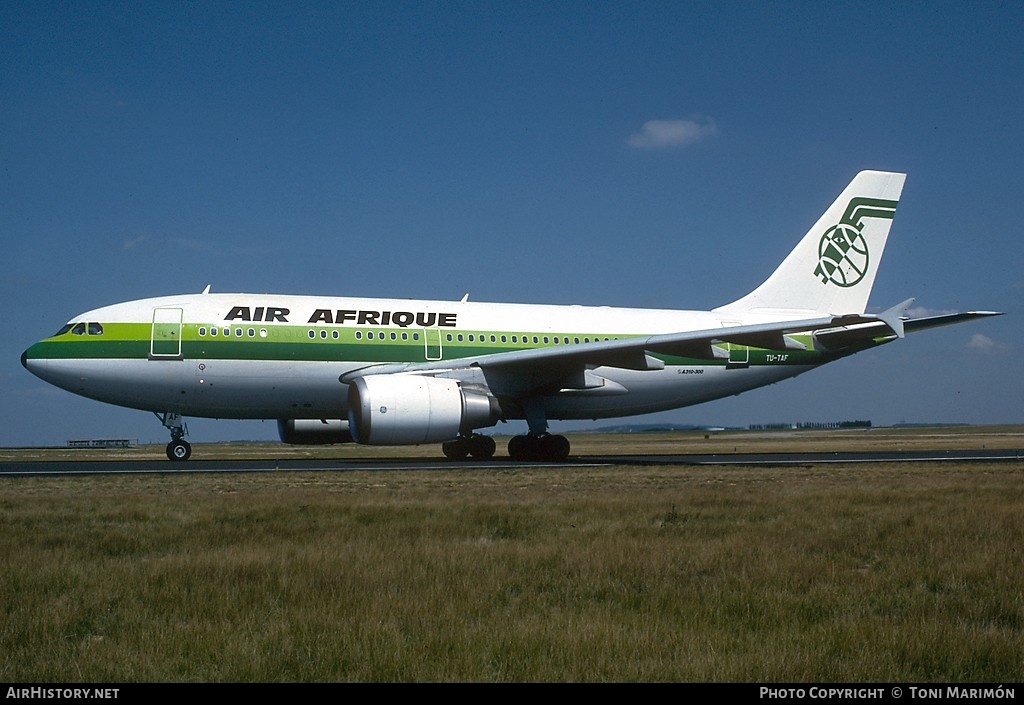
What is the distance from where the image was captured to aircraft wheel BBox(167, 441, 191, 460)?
2178 centimetres

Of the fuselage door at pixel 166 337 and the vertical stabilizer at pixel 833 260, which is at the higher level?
the vertical stabilizer at pixel 833 260

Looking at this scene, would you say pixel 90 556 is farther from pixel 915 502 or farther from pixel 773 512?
pixel 915 502

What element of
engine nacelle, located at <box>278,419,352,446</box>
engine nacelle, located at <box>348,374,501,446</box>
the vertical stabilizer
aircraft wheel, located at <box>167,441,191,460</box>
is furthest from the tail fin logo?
aircraft wheel, located at <box>167,441,191,460</box>

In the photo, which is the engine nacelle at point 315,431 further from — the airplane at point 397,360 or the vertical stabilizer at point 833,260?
the vertical stabilizer at point 833,260

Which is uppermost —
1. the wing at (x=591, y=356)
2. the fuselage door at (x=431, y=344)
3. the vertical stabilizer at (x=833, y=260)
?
the vertical stabilizer at (x=833, y=260)

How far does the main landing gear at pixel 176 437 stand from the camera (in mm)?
21797

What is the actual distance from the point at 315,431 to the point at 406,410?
669 centimetres

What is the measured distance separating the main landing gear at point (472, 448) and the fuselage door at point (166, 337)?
725cm

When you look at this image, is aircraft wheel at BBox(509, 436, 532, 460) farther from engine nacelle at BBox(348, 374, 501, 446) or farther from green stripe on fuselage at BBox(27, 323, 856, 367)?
engine nacelle at BBox(348, 374, 501, 446)

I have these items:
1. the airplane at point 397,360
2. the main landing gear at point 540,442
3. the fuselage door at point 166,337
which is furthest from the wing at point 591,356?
the fuselage door at point 166,337

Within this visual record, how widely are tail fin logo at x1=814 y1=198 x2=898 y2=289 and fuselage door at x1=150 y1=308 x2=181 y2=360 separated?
18.2 metres

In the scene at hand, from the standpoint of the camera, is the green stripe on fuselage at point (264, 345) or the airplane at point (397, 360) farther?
the green stripe on fuselage at point (264, 345)

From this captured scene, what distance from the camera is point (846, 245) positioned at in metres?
27.7

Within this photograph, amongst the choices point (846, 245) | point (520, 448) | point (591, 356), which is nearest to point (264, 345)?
point (520, 448)
